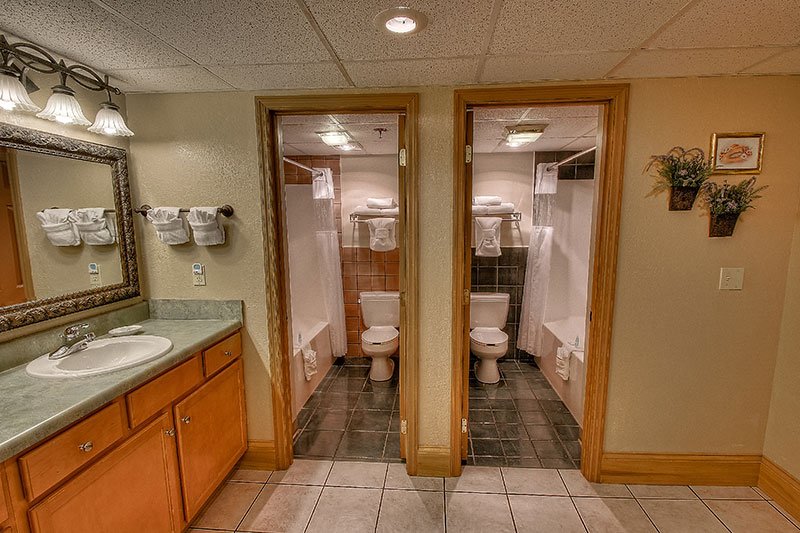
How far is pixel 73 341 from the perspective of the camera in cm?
165

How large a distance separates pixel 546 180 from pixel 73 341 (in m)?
3.38

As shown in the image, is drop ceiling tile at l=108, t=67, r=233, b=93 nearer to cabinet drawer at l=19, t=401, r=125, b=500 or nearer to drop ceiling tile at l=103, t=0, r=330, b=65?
drop ceiling tile at l=103, t=0, r=330, b=65

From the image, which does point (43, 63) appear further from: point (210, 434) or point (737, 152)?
point (737, 152)

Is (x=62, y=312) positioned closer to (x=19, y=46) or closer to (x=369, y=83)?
(x=19, y=46)

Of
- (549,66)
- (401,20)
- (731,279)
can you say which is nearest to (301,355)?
(401,20)

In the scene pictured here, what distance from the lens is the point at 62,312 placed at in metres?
1.64

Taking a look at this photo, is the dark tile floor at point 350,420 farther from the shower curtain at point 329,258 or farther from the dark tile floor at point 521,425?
the dark tile floor at point 521,425

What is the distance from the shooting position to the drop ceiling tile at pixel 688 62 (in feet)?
4.97

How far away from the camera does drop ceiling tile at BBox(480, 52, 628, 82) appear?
156cm

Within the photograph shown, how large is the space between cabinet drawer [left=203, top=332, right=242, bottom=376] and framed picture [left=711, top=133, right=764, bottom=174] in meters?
2.62

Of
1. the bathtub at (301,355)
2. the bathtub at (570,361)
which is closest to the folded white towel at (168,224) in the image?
the bathtub at (301,355)

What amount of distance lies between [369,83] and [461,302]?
1.23m

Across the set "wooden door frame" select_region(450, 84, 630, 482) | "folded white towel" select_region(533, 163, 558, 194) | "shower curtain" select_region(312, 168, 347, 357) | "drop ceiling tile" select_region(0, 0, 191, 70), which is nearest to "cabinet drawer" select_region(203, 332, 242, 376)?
"wooden door frame" select_region(450, 84, 630, 482)

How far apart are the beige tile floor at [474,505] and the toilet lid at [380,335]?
120 cm
